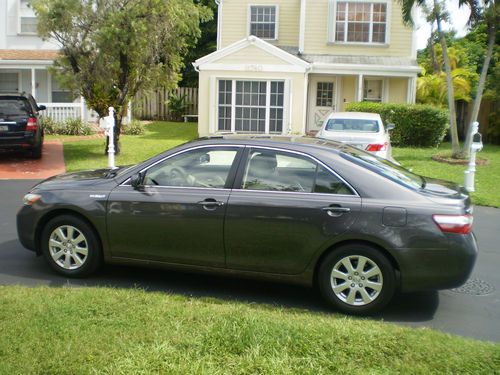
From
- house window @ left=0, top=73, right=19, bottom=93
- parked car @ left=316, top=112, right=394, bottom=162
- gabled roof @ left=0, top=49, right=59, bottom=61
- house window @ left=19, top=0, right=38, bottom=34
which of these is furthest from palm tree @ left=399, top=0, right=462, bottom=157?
house window @ left=0, top=73, right=19, bottom=93

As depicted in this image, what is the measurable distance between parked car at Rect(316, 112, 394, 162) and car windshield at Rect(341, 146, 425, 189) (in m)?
6.22

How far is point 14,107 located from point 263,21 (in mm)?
12621

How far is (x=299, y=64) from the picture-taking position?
68.3 ft

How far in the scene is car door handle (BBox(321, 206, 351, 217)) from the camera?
210 inches

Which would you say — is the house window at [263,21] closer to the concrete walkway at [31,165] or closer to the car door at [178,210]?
the concrete walkway at [31,165]

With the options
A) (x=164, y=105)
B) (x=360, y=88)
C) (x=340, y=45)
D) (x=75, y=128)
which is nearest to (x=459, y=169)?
(x=360, y=88)

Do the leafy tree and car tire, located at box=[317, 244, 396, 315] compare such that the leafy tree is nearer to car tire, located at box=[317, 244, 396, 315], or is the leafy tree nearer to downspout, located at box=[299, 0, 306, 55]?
downspout, located at box=[299, 0, 306, 55]

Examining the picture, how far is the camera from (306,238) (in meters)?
5.39

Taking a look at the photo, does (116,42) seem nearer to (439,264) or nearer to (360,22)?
(439,264)

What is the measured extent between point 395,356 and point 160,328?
1730 millimetres

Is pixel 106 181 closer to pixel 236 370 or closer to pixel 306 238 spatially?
pixel 306 238

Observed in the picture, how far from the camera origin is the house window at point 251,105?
2119cm

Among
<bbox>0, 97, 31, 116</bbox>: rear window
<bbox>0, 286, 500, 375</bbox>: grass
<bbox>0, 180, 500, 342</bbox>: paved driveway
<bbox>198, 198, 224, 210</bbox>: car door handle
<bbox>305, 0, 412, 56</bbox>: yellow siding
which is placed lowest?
<bbox>0, 180, 500, 342</bbox>: paved driveway

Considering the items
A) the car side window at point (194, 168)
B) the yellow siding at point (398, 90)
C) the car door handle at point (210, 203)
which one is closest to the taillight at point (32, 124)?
the car side window at point (194, 168)
